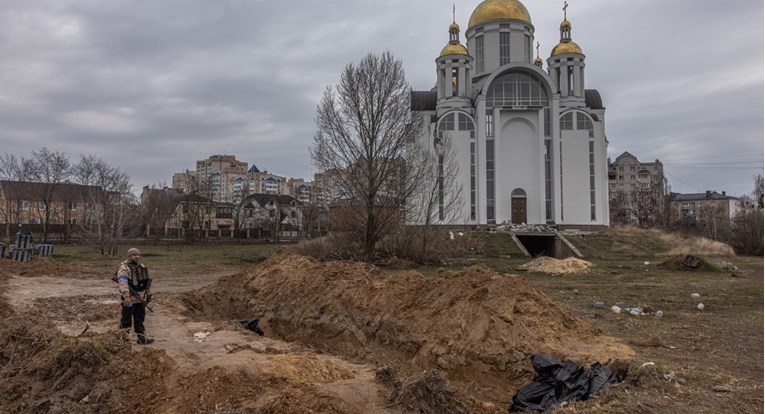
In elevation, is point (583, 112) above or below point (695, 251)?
above

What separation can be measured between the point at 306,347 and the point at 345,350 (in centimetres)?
150

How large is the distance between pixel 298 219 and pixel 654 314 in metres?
59.2

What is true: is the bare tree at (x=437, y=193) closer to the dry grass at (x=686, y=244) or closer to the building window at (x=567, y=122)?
the building window at (x=567, y=122)

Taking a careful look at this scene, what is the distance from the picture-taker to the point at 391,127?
27.0 metres

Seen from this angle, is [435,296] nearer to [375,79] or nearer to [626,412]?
[626,412]

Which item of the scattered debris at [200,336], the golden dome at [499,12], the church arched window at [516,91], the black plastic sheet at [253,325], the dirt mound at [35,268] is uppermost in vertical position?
the golden dome at [499,12]

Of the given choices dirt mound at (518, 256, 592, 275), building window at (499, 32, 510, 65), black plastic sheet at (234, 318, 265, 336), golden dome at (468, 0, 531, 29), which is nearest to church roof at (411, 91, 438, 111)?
building window at (499, 32, 510, 65)

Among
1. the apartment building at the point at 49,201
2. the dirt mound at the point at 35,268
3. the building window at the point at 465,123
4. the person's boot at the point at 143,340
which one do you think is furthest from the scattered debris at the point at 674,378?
the apartment building at the point at 49,201

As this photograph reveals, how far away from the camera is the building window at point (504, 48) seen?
4656 centimetres

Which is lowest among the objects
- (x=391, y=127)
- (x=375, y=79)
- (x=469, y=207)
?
(x=469, y=207)

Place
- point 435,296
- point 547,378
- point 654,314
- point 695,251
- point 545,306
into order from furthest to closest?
point 695,251, point 654,314, point 435,296, point 545,306, point 547,378

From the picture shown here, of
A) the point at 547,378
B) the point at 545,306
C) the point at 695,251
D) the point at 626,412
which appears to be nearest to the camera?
the point at 626,412

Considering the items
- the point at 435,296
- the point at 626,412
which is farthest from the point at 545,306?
the point at 626,412

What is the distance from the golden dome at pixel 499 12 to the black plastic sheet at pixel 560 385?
45835mm
